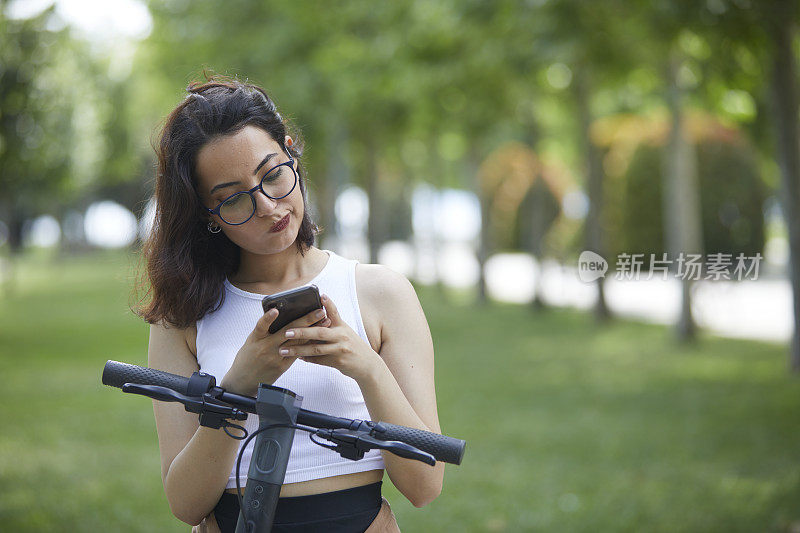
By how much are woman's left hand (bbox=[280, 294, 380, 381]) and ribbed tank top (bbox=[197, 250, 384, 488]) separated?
240 millimetres

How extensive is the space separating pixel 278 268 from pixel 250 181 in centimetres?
30

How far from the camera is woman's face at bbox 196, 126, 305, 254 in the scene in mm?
2006

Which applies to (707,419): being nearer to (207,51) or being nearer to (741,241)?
(741,241)

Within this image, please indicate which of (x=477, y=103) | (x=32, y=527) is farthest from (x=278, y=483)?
(x=477, y=103)

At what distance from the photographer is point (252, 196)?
6.52 feet

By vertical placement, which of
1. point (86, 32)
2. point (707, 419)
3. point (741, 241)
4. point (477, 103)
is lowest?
point (707, 419)

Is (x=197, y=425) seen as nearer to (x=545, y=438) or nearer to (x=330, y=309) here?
(x=330, y=309)

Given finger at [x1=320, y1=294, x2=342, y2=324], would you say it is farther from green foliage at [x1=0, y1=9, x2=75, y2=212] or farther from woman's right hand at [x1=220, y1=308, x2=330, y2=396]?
green foliage at [x1=0, y1=9, x2=75, y2=212]

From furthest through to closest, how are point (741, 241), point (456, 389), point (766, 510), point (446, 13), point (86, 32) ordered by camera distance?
point (86, 32) → point (741, 241) → point (446, 13) → point (456, 389) → point (766, 510)

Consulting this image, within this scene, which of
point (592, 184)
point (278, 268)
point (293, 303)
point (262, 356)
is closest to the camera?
point (293, 303)

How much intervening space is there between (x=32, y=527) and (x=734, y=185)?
47.9ft

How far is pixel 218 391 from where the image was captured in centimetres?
182

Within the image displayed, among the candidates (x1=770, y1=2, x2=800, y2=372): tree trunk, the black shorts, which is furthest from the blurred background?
the black shorts

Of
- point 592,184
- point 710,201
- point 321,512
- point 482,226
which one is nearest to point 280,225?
point 321,512
